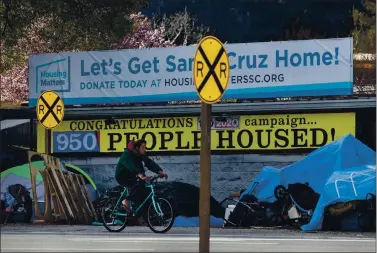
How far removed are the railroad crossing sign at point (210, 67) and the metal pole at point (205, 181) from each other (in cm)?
24

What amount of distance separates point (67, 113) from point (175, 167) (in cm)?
304

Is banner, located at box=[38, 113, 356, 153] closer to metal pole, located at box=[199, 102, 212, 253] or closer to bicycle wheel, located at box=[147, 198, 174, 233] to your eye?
bicycle wheel, located at box=[147, 198, 174, 233]

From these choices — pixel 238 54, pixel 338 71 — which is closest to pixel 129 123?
pixel 238 54

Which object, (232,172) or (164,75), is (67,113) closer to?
(164,75)

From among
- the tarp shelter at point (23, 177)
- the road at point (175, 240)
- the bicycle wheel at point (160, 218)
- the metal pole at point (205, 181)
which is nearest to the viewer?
the metal pole at point (205, 181)

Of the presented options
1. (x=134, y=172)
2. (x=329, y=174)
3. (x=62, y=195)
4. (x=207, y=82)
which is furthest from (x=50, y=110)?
(x=207, y=82)

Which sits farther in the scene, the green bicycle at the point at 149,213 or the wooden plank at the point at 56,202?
the wooden plank at the point at 56,202

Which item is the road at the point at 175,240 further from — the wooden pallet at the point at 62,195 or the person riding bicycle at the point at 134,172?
the wooden pallet at the point at 62,195

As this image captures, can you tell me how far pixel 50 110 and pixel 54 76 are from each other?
1955 millimetres

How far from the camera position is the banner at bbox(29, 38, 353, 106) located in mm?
23719

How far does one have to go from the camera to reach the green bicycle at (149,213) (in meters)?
20.7

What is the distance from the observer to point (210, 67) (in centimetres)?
1345

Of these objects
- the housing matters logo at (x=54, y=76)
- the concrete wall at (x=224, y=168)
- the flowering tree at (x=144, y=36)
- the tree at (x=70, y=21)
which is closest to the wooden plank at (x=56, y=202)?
the concrete wall at (x=224, y=168)

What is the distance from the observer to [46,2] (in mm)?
28781
